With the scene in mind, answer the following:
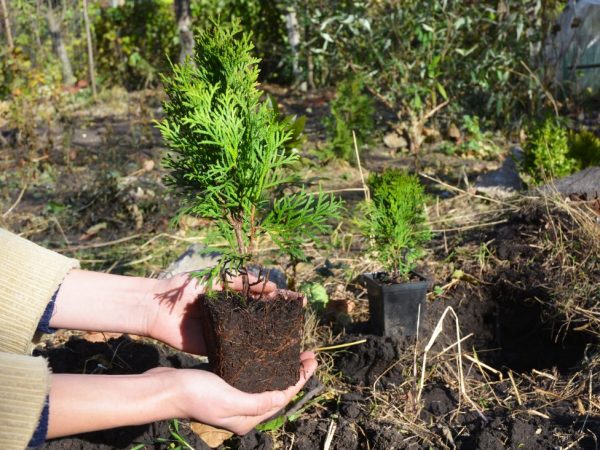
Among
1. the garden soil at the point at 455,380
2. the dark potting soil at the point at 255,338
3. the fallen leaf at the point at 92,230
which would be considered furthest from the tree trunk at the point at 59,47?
the dark potting soil at the point at 255,338

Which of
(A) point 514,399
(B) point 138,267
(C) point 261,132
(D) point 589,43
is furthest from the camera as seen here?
(D) point 589,43

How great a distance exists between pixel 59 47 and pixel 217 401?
36.5 feet

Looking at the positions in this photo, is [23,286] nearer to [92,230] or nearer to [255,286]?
[255,286]

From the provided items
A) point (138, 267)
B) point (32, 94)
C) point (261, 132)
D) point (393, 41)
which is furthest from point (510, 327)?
point (32, 94)

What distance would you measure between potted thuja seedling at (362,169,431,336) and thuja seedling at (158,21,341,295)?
3.06 ft

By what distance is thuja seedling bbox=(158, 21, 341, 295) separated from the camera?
1.99 meters

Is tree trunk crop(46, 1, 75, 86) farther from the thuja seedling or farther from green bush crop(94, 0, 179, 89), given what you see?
the thuja seedling

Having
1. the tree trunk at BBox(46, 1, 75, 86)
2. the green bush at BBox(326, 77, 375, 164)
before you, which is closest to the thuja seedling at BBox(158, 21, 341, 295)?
the green bush at BBox(326, 77, 375, 164)

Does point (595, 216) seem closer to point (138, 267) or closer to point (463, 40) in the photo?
point (138, 267)

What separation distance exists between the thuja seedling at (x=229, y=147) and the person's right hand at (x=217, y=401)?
0.32 m

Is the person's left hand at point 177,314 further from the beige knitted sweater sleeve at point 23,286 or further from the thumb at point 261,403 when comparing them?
the thumb at point 261,403

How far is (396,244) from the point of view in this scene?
119 inches

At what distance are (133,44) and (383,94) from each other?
21.4ft

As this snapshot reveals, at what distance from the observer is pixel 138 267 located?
4.35 metres
